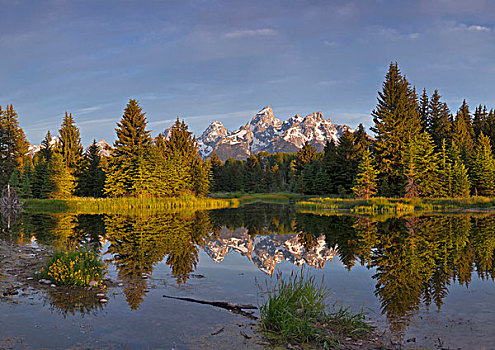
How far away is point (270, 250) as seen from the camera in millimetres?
18594

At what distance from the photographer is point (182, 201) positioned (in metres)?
53.6

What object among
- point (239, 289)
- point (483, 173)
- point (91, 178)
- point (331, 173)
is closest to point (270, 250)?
point (239, 289)

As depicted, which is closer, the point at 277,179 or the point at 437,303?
the point at 437,303

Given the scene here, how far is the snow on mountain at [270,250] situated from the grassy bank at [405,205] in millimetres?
22261

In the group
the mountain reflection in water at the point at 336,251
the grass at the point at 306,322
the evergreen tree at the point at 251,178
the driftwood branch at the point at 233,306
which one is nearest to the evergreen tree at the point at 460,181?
the mountain reflection in water at the point at 336,251

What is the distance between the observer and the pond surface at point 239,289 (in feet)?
23.0

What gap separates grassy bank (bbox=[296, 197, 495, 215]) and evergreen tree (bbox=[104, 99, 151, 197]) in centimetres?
2723

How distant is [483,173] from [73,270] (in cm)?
5952

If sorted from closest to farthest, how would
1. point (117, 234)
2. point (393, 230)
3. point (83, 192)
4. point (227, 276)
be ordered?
point (227, 276) < point (117, 234) < point (393, 230) < point (83, 192)

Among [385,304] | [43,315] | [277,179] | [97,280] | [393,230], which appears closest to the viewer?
[43,315]

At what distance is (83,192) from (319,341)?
2607 inches

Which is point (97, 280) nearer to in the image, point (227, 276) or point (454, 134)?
point (227, 276)

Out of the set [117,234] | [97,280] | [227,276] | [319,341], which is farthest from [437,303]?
[117,234]

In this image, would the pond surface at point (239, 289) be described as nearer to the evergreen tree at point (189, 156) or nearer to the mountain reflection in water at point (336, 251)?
the mountain reflection in water at point (336, 251)
